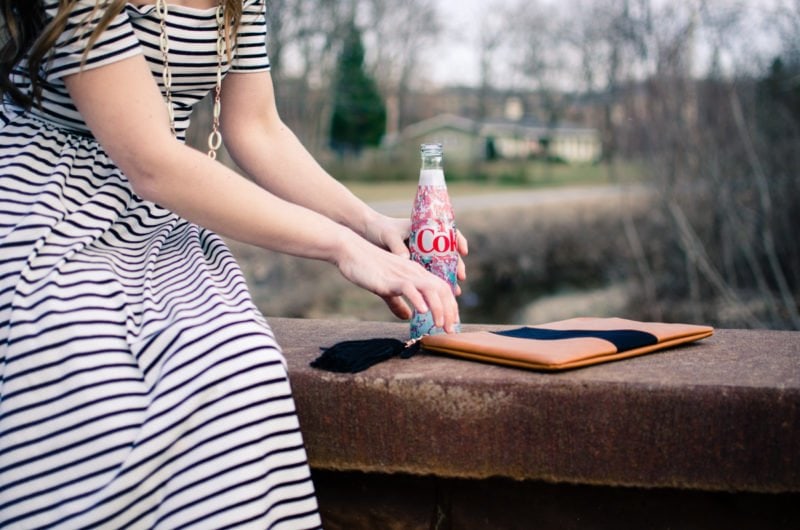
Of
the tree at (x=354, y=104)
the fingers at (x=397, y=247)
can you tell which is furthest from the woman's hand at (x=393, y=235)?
the tree at (x=354, y=104)

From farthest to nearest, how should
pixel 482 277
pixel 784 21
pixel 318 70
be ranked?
pixel 318 70
pixel 482 277
pixel 784 21

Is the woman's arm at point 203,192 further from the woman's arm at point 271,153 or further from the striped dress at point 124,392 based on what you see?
the woman's arm at point 271,153

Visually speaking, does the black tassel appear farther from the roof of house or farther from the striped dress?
the roof of house

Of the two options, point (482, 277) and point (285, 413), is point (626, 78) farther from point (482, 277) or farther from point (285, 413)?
point (285, 413)

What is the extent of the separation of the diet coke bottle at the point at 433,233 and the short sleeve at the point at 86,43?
66 cm

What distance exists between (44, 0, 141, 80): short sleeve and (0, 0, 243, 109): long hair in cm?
1

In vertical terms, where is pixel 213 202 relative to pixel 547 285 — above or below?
above

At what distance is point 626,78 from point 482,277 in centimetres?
558

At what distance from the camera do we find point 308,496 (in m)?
1.37

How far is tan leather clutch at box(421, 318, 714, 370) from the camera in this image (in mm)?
1585

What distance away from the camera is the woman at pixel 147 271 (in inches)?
51.1

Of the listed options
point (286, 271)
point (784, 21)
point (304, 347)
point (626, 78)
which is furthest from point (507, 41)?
point (304, 347)

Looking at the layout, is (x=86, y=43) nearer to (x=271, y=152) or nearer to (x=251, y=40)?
(x=251, y=40)

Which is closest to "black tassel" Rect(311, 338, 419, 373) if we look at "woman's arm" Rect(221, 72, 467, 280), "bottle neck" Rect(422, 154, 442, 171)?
"woman's arm" Rect(221, 72, 467, 280)
